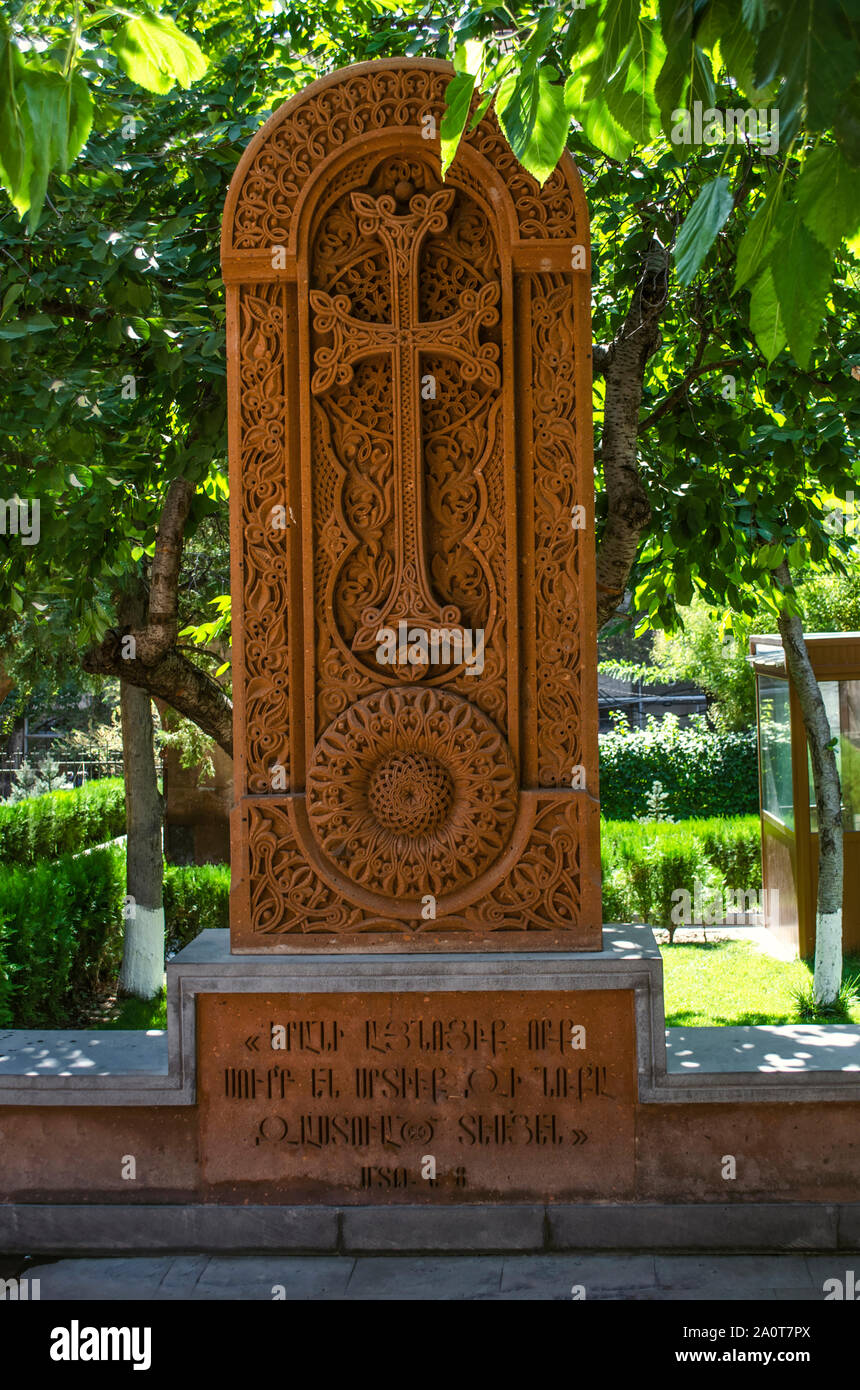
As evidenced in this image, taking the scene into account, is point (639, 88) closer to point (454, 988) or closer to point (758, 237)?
point (758, 237)

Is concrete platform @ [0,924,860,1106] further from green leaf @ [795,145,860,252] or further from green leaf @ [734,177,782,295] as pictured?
green leaf @ [795,145,860,252]

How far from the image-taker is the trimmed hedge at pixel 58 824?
14109 millimetres

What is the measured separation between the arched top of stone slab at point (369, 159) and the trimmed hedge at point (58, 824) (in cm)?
949

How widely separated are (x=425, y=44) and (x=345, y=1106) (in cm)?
503

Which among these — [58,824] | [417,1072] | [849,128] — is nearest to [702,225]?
[849,128]

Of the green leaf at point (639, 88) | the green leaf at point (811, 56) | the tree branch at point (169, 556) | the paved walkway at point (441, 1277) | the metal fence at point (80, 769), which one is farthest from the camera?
the metal fence at point (80, 769)

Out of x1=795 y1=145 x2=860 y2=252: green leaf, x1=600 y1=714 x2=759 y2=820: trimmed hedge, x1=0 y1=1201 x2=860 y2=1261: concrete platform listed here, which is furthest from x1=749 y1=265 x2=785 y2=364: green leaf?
x1=600 y1=714 x2=759 y2=820: trimmed hedge

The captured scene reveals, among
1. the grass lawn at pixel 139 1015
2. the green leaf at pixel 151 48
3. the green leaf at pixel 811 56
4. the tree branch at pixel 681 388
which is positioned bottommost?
the grass lawn at pixel 139 1015

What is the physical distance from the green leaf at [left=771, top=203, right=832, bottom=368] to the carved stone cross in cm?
245

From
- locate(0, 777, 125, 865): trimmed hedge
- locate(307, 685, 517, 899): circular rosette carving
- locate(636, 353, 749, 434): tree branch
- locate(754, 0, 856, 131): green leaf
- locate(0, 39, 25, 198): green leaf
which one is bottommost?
locate(0, 777, 125, 865): trimmed hedge

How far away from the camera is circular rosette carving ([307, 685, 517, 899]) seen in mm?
3949

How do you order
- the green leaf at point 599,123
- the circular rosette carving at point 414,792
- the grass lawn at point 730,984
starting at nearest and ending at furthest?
the green leaf at point 599,123
the circular rosette carving at point 414,792
the grass lawn at point 730,984

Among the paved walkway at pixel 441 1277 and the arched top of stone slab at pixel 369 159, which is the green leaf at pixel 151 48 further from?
the paved walkway at pixel 441 1277

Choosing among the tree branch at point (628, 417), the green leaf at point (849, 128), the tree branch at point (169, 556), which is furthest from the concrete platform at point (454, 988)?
the green leaf at point (849, 128)
